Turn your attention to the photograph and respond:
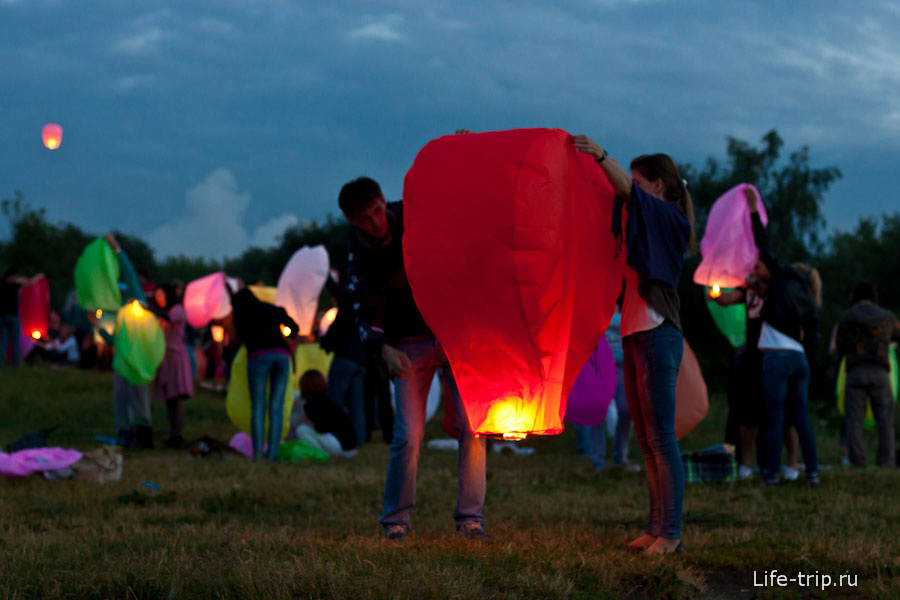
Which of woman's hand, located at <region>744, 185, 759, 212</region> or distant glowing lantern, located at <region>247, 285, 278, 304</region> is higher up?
woman's hand, located at <region>744, 185, 759, 212</region>

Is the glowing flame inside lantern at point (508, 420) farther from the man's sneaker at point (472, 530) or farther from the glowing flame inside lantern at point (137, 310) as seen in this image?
the glowing flame inside lantern at point (137, 310)

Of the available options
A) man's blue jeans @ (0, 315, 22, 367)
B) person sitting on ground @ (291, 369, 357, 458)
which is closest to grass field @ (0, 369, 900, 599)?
person sitting on ground @ (291, 369, 357, 458)

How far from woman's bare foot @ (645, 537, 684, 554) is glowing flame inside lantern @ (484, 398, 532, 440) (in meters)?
0.91

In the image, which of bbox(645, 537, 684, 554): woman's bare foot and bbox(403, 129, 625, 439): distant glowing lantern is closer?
bbox(403, 129, 625, 439): distant glowing lantern

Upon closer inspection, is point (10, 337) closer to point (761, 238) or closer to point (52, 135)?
point (52, 135)

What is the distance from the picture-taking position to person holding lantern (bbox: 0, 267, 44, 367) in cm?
1598

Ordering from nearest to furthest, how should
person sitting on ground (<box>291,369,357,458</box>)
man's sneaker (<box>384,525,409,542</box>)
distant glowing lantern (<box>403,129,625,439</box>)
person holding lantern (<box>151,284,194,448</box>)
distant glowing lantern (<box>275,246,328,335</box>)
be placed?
distant glowing lantern (<box>403,129,625,439</box>)
man's sneaker (<box>384,525,409,542</box>)
person sitting on ground (<box>291,369,357,458</box>)
distant glowing lantern (<box>275,246,328,335</box>)
person holding lantern (<box>151,284,194,448</box>)

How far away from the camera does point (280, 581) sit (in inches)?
122

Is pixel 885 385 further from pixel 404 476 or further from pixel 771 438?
pixel 404 476

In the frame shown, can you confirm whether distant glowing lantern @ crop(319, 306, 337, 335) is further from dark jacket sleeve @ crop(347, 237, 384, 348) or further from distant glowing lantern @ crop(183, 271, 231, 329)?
dark jacket sleeve @ crop(347, 237, 384, 348)

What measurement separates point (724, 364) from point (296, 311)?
24.3 meters

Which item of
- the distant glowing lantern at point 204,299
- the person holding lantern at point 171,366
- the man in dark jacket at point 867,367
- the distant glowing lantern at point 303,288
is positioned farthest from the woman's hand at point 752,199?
the distant glowing lantern at point 204,299

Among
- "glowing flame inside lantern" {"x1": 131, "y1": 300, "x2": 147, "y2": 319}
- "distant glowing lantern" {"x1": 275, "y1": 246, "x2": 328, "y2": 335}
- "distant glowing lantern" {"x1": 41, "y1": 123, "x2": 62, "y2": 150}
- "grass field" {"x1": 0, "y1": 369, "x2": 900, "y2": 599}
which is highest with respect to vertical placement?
"distant glowing lantern" {"x1": 41, "y1": 123, "x2": 62, "y2": 150}

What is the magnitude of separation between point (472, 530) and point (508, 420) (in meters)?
0.99
